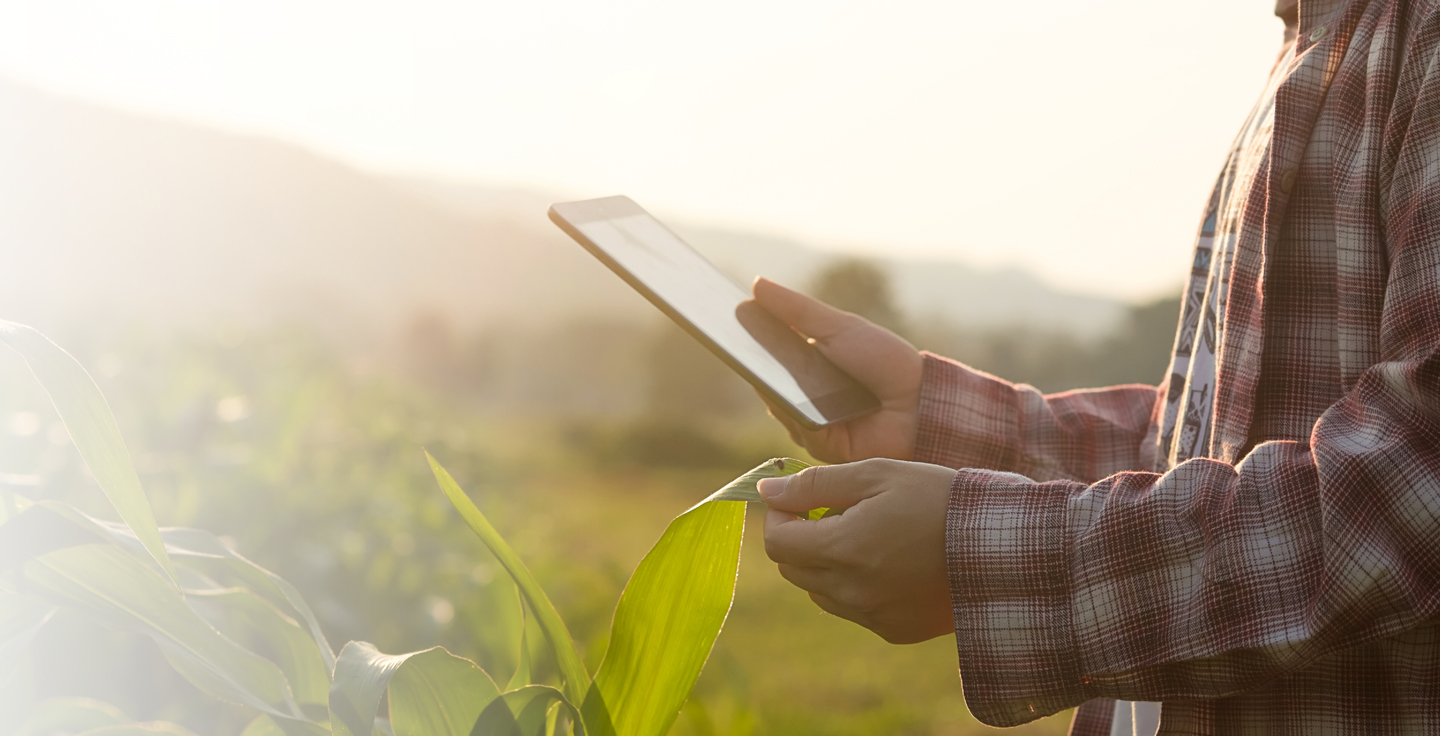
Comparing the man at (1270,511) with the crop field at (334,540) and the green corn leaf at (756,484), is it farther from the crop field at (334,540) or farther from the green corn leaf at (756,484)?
the crop field at (334,540)

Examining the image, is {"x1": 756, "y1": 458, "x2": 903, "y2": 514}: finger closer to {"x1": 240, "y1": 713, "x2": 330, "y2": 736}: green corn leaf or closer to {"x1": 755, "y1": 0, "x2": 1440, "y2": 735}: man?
{"x1": 755, "y1": 0, "x2": 1440, "y2": 735}: man

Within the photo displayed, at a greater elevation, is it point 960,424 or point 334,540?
point 960,424

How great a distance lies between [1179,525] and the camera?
15.7 inches

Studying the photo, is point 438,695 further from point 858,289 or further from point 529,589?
point 858,289

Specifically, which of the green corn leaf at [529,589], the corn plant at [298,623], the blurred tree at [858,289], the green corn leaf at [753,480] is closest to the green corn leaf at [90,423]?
the corn plant at [298,623]

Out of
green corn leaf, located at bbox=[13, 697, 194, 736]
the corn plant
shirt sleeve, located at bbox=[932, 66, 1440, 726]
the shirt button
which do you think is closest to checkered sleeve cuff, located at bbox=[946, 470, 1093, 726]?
shirt sleeve, located at bbox=[932, 66, 1440, 726]

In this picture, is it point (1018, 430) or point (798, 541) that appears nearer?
point (798, 541)

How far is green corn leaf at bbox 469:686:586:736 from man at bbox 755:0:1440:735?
0.15 m

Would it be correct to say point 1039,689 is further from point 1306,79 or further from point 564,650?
point 1306,79

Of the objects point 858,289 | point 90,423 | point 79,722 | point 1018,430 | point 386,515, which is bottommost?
point 858,289

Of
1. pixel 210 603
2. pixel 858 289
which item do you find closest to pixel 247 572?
pixel 210 603

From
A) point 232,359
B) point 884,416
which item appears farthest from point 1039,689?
point 232,359

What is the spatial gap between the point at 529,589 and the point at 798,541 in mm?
141

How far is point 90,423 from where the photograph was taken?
31 cm
